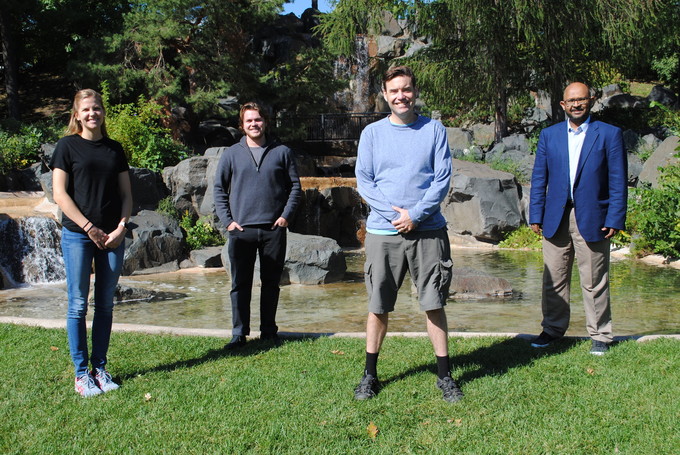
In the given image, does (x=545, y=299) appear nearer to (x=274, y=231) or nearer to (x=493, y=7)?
(x=274, y=231)

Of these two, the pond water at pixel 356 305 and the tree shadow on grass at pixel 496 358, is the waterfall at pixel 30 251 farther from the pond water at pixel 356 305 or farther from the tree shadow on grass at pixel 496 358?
the tree shadow on grass at pixel 496 358

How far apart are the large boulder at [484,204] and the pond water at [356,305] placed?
273 cm

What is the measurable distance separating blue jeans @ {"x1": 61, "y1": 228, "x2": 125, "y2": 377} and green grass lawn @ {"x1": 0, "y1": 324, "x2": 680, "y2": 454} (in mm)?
242

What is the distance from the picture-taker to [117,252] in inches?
158

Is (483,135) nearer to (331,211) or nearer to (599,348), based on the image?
(331,211)

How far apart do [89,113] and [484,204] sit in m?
10.2

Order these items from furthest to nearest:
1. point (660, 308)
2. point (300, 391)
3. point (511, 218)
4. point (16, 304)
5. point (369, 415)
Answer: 1. point (511, 218)
2. point (16, 304)
3. point (660, 308)
4. point (300, 391)
5. point (369, 415)

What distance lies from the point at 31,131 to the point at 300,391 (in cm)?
1418

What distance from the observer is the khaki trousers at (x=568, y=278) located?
4.49 meters

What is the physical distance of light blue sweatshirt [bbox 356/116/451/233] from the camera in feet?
12.0

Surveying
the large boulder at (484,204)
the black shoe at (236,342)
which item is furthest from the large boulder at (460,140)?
the black shoe at (236,342)

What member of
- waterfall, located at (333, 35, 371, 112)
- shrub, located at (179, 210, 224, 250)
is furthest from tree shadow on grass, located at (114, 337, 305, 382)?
waterfall, located at (333, 35, 371, 112)

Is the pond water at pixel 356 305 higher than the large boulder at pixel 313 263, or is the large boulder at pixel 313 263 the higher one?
the large boulder at pixel 313 263

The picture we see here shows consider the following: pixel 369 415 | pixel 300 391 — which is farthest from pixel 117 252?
pixel 369 415
